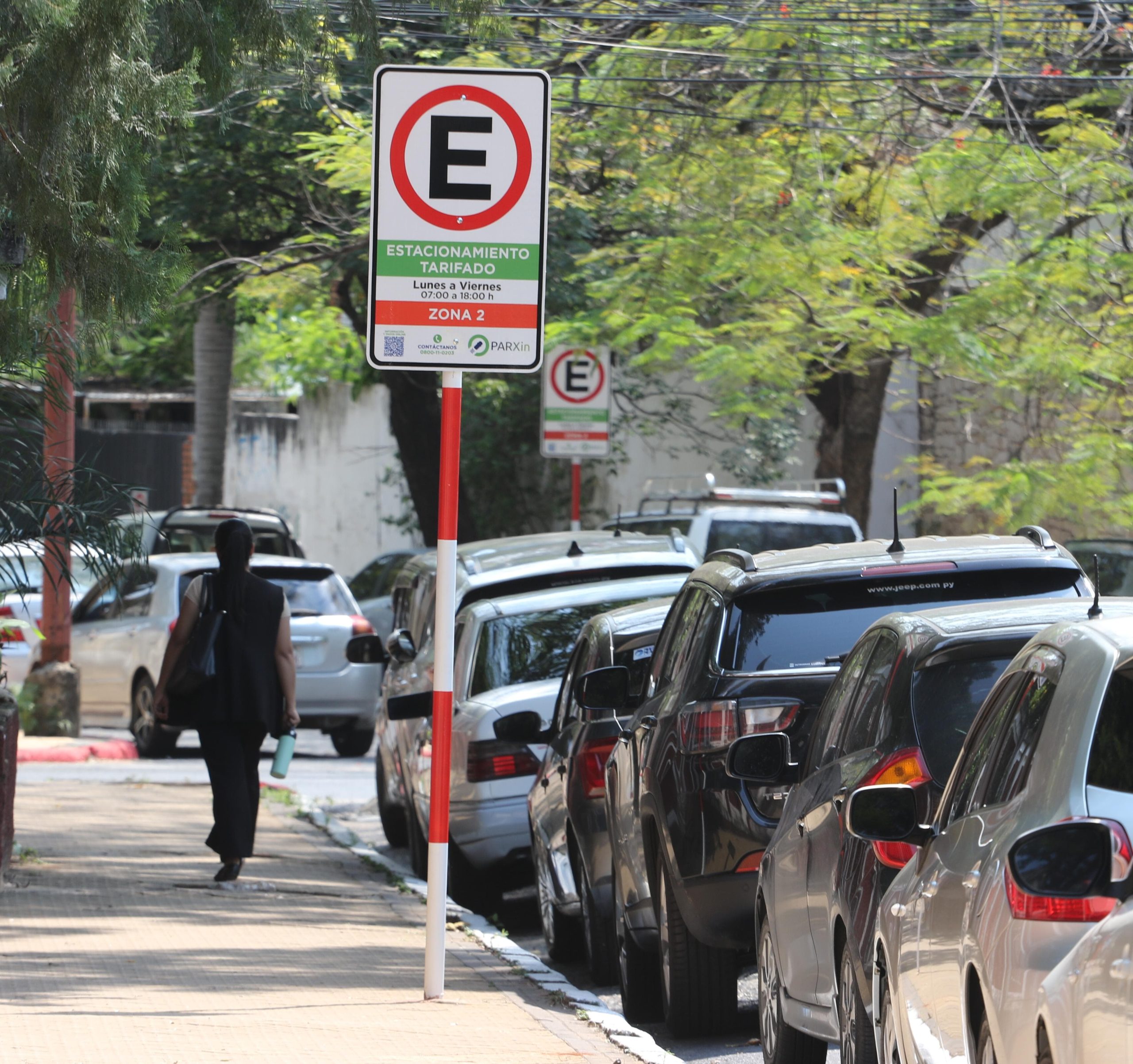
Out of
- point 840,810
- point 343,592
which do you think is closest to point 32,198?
point 840,810

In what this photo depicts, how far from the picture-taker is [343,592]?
19000mm

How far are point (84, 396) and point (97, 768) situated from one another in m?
25.5

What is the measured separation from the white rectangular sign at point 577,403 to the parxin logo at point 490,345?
9.05 meters

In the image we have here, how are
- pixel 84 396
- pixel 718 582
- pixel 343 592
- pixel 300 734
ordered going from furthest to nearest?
pixel 84 396 → pixel 300 734 → pixel 343 592 → pixel 718 582

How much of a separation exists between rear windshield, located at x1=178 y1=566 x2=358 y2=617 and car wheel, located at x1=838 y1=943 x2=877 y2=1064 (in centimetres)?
1324

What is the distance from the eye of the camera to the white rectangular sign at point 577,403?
1692 centimetres

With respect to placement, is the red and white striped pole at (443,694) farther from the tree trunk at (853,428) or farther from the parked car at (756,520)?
the tree trunk at (853,428)

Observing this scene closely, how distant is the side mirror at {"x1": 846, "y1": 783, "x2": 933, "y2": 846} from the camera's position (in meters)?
4.78

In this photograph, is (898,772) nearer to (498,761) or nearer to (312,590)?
(498,761)

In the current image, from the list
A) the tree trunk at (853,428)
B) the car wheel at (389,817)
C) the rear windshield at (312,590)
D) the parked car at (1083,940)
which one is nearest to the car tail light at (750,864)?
the parked car at (1083,940)

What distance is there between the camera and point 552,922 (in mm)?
9484

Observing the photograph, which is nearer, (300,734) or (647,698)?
(647,698)

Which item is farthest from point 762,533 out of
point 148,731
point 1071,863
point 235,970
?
point 1071,863

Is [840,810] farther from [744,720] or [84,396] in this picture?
[84,396]
